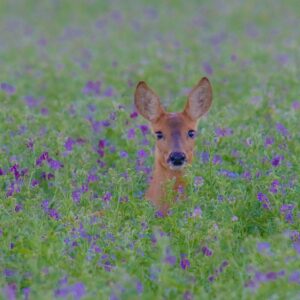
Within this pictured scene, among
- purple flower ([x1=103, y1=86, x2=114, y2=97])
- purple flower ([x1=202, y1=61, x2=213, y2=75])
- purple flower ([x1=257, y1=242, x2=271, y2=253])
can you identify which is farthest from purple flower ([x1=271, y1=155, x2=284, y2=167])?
purple flower ([x1=202, y1=61, x2=213, y2=75])

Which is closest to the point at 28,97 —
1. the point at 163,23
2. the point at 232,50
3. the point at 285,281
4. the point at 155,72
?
the point at 155,72

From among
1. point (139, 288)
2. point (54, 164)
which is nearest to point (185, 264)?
point (139, 288)

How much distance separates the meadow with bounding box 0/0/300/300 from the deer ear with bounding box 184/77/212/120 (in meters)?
0.15

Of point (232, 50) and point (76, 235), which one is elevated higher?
point (232, 50)

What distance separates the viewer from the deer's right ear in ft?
26.0

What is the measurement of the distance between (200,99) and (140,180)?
43.8 inches

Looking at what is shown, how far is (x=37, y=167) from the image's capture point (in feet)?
23.9

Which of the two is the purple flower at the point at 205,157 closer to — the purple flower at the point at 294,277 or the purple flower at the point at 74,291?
the purple flower at the point at 294,277

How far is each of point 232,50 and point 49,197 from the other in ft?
26.7

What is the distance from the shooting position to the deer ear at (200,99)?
7.99 m

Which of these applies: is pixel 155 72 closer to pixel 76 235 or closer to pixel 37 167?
pixel 37 167

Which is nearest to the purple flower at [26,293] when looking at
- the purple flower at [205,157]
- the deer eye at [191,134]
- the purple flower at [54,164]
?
the purple flower at [54,164]

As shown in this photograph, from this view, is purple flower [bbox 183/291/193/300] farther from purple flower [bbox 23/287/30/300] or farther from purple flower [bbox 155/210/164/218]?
purple flower [bbox 155/210/164/218]

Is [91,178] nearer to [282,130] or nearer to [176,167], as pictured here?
[176,167]
